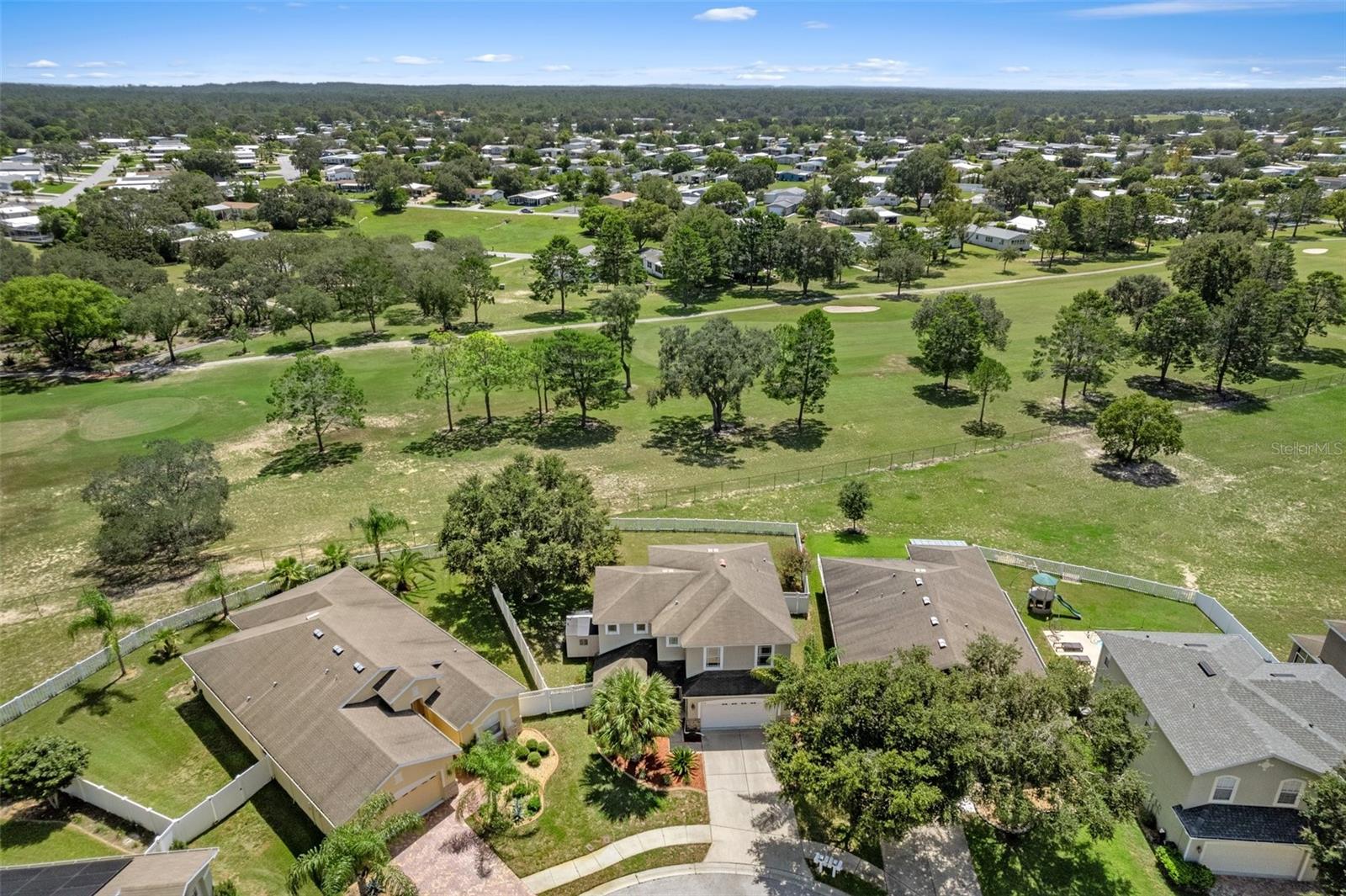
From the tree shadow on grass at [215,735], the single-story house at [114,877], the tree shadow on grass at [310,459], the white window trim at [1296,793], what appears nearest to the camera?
the single-story house at [114,877]

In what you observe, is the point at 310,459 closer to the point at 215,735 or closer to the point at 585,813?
the point at 215,735

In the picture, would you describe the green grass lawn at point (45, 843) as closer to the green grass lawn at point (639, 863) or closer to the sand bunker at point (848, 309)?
A: the green grass lawn at point (639, 863)

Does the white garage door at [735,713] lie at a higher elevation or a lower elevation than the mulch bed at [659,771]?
higher

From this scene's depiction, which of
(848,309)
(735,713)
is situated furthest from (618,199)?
(735,713)

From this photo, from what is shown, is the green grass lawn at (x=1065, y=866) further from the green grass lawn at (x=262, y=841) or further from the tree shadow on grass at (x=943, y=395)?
the tree shadow on grass at (x=943, y=395)

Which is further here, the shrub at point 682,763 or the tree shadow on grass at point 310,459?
the tree shadow on grass at point 310,459

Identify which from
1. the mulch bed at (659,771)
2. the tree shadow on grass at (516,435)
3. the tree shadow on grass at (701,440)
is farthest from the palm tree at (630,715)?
the tree shadow on grass at (516,435)

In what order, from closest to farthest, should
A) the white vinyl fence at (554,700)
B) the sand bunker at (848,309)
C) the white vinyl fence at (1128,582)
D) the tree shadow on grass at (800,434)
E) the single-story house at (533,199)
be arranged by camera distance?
the white vinyl fence at (554,700) → the white vinyl fence at (1128,582) → the tree shadow on grass at (800,434) → the sand bunker at (848,309) → the single-story house at (533,199)

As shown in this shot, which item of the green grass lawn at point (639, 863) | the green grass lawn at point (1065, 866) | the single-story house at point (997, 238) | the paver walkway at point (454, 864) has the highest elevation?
the single-story house at point (997, 238)
